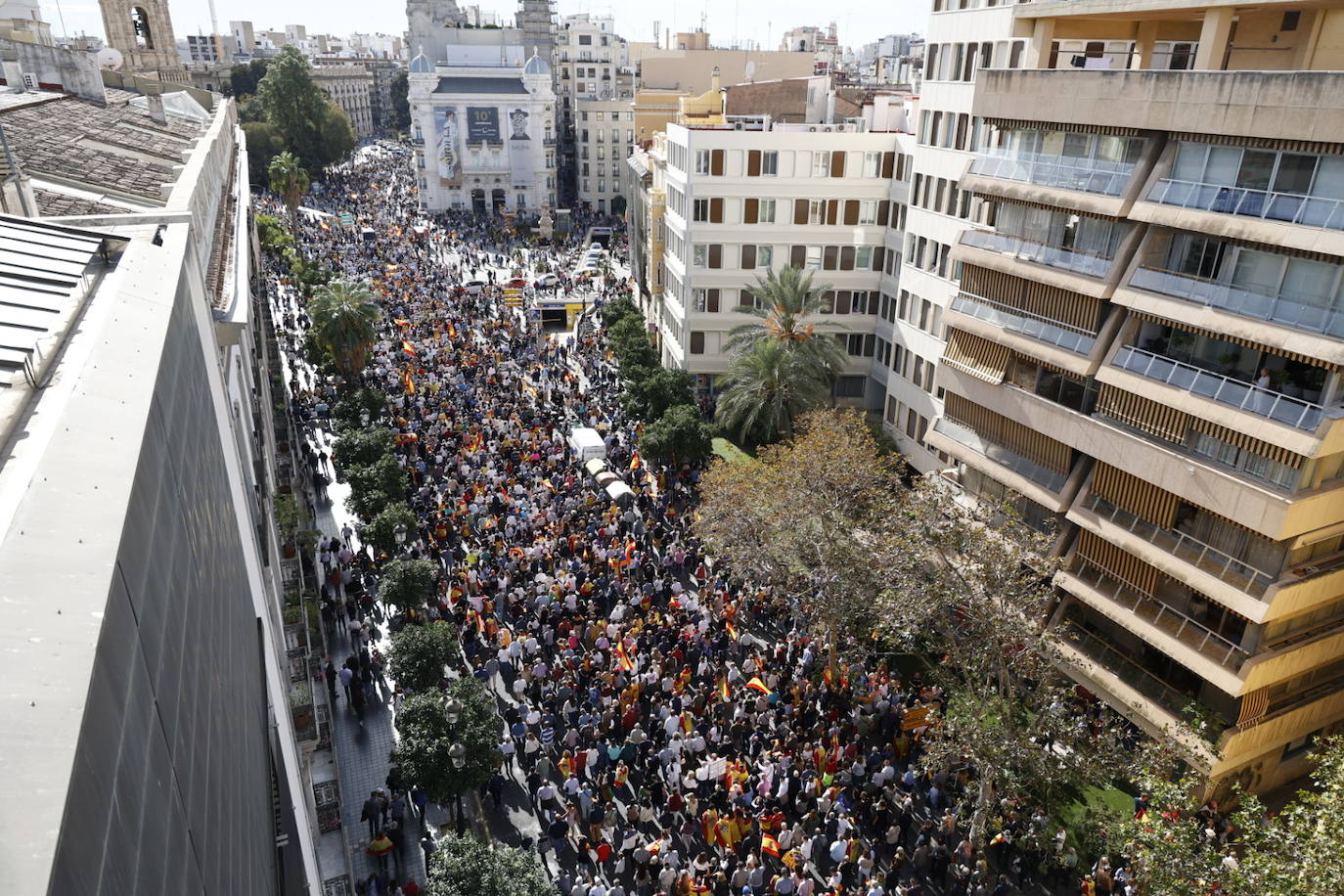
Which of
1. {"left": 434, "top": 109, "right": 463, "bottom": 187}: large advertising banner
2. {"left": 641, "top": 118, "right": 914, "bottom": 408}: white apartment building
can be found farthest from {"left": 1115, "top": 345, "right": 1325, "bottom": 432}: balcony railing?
{"left": 434, "top": 109, "right": 463, "bottom": 187}: large advertising banner

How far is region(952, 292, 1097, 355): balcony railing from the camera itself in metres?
21.1

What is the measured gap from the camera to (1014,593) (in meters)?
19.2

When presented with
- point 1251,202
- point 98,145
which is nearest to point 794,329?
point 1251,202

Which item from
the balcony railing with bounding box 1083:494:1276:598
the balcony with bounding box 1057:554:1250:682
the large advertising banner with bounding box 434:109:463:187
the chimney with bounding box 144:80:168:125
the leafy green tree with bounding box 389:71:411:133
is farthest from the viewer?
the leafy green tree with bounding box 389:71:411:133

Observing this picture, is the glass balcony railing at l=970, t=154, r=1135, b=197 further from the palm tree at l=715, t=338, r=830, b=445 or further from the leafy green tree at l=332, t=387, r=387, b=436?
the leafy green tree at l=332, t=387, r=387, b=436

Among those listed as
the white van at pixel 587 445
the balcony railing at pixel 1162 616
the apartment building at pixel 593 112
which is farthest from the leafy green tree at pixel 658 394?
the apartment building at pixel 593 112

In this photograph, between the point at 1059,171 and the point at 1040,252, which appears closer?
the point at 1059,171

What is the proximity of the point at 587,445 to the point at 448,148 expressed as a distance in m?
76.9

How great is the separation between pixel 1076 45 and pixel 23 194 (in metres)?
26.8

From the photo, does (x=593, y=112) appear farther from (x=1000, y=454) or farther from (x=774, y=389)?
(x=1000, y=454)

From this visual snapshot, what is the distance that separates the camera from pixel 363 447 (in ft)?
101

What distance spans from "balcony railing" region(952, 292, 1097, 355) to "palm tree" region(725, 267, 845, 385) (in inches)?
365

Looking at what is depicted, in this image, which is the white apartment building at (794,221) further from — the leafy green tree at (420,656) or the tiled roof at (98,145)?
the leafy green tree at (420,656)


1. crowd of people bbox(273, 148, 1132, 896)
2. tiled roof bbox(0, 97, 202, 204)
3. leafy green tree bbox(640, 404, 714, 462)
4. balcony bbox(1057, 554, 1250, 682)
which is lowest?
crowd of people bbox(273, 148, 1132, 896)
